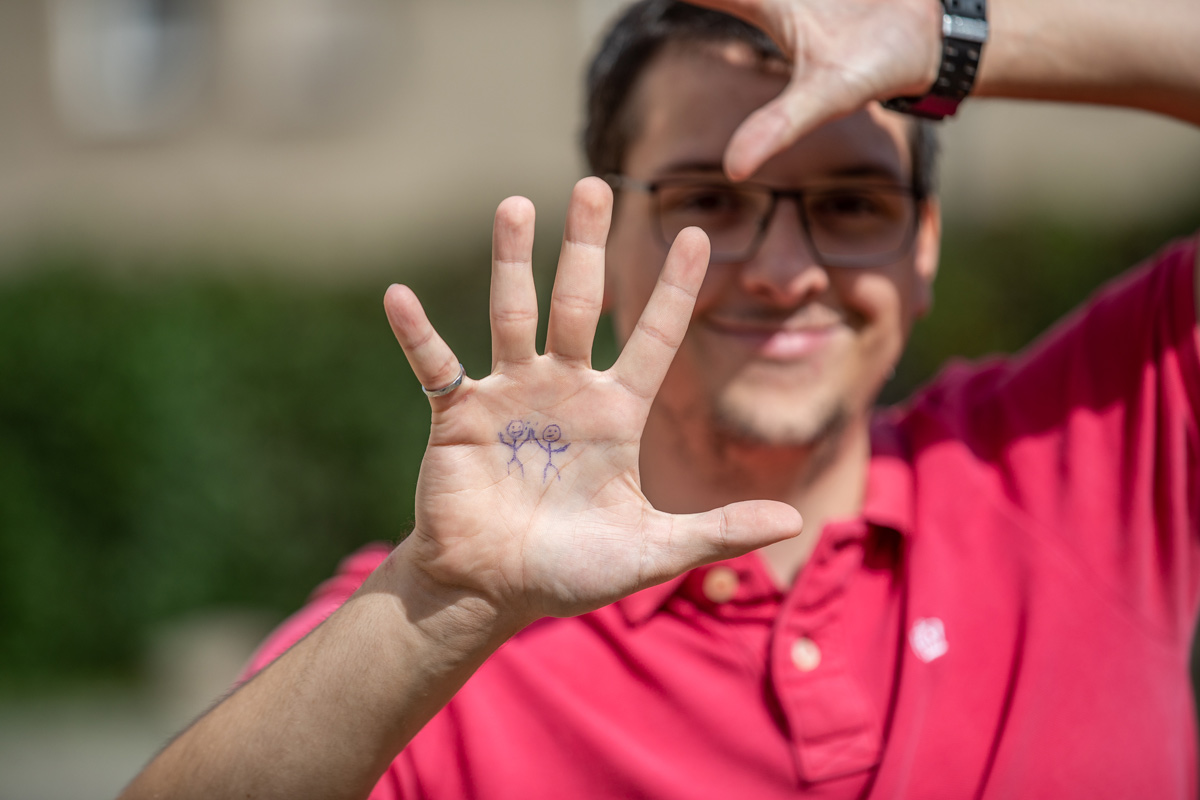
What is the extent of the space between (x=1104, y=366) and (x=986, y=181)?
765 centimetres

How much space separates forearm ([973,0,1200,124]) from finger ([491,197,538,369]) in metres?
0.95

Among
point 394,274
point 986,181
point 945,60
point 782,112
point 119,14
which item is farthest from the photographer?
point 119,14

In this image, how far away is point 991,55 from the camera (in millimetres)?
1780

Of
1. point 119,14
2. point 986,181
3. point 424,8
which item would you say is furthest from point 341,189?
point 986,181

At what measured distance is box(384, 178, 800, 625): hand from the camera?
4.71ft

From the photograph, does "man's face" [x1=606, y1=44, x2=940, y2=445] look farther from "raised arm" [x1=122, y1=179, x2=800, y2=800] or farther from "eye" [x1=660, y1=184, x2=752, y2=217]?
"raised arm" [x1=122, y1=179, x2=800, y2=800]

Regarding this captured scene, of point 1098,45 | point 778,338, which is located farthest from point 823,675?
point 1098,45

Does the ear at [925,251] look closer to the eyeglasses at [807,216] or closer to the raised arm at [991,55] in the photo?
the eyeglasses at [807,216]

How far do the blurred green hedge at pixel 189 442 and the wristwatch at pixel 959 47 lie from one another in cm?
458

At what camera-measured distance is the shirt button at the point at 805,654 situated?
5.94 ft

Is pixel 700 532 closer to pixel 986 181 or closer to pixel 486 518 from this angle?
pixel 486 518

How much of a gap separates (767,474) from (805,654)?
1.30ft

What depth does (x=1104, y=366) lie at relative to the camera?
206 cm

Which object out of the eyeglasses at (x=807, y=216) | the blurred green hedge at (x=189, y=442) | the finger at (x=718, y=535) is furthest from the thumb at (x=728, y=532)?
the blurred green hedge at (x=189, y=442)
